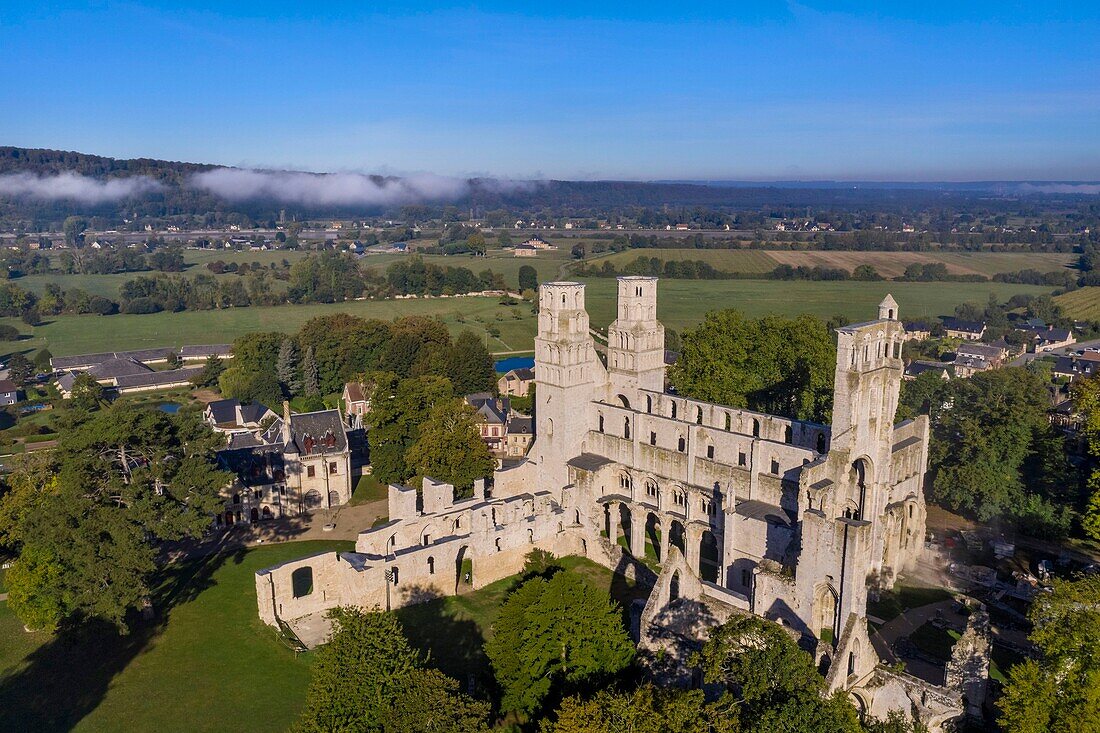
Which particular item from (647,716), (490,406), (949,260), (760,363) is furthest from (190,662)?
(949,260)

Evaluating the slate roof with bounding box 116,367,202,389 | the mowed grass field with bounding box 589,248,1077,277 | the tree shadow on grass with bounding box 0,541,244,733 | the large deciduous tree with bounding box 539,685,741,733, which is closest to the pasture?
the mowed grass field with bounding box 589,248,1077,277

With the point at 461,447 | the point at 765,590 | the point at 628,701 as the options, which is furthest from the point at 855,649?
the point at 461,447

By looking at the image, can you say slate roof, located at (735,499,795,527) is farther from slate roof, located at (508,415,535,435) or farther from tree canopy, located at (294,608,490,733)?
slate roof, located at (508,415,535,435)

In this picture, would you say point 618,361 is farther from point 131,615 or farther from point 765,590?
point 131,615

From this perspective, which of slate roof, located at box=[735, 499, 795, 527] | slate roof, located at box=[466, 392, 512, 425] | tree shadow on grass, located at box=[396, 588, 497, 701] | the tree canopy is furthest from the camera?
slate roof, located at box=[466, 392, 512, 425]

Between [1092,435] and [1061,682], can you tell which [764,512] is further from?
[1092,435]

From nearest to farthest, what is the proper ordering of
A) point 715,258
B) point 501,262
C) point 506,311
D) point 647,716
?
point 647,716 < point 506,311 < point 715,258 < point 501,262
